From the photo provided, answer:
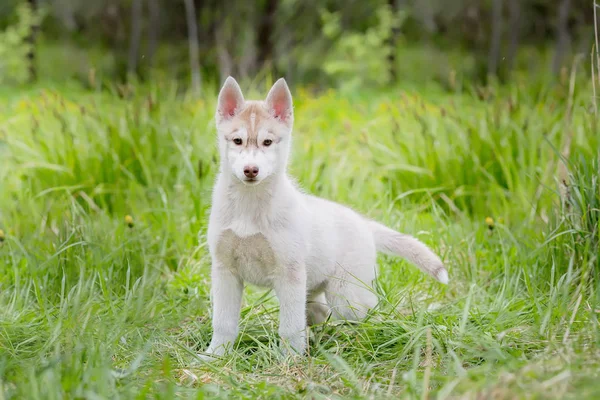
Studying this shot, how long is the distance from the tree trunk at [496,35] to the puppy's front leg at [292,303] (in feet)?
36.2

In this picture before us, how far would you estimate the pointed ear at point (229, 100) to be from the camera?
10.5ft

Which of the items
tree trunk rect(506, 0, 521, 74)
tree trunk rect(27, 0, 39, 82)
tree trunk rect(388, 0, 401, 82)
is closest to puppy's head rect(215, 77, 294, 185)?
tree trunk rect(388, 0, 401, 82)

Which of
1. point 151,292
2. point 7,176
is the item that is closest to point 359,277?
point 151,292

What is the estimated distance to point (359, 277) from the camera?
3.43 m

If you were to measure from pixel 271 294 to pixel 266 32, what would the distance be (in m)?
7.07

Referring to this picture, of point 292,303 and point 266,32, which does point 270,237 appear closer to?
point 292,303

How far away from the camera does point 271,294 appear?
415 cm

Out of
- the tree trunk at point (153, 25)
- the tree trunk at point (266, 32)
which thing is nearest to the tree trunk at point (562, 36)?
the tree trunk at point (266, 32)

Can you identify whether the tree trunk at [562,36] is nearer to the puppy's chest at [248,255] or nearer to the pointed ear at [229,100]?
the pointed ear at [229,100]

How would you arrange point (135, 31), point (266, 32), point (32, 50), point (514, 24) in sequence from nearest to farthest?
1. point (266, 32)
2. point (32, 50)
3. point (135, 31)
4. point (514, 24)

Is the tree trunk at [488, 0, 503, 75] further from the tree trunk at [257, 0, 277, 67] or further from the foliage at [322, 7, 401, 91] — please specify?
the tree trunk at [257, 0, 277, 67]

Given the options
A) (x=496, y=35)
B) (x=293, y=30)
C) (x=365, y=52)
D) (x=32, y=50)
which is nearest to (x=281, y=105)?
(x=365, y=52)

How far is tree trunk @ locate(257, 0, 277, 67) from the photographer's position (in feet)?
34.2

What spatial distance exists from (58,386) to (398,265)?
2321mm
